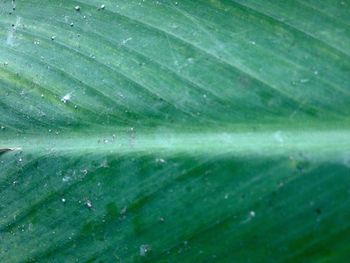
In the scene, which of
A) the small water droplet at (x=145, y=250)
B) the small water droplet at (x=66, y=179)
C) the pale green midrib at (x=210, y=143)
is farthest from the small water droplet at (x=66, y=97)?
the small water droplet at (x=145, y=250)

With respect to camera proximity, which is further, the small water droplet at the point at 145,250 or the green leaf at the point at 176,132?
the small water droplet at the point at 145,250

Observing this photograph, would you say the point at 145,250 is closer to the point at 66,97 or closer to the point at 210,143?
the point at 210,143

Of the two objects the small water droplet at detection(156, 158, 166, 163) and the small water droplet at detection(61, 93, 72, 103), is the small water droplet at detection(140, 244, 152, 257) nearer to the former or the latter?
the small water droplet at detection(156, 158, 166, 163)

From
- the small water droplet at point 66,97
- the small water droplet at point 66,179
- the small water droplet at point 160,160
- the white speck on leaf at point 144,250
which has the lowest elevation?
the white speck on leaf at point 144,250

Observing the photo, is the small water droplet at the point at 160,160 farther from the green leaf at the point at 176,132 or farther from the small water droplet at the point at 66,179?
the small water droplet at the point at 66,179

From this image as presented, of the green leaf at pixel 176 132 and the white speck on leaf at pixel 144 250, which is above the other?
the green leaf at pixel 176 132

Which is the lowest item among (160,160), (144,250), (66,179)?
(144,250)

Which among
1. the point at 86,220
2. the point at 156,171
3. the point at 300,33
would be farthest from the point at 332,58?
the point at 86,220

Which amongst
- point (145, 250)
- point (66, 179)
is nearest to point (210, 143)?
point (145, 250)
